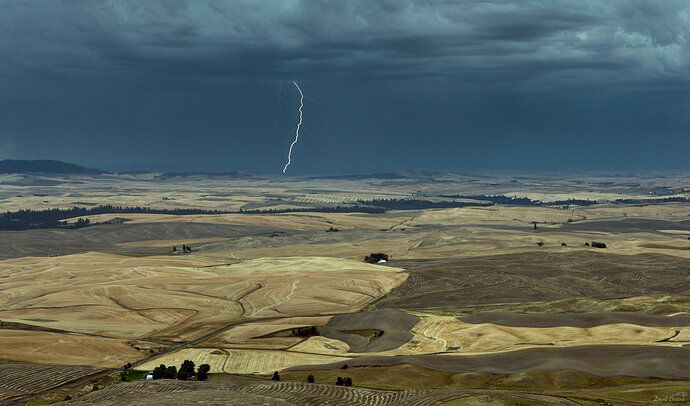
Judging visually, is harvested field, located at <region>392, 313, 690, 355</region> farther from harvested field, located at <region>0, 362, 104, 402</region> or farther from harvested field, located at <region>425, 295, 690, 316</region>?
harvested field, located at <region>0, 362, 104, 402</region>

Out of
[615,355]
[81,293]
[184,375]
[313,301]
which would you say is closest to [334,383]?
[184,375]

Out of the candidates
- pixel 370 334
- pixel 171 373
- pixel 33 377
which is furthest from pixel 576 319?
pixel 33 377

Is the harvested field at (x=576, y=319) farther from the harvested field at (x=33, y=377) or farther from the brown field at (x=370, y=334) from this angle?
the harvested field at (x=33, y=377)

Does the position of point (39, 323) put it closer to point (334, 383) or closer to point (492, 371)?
point (334, 383)

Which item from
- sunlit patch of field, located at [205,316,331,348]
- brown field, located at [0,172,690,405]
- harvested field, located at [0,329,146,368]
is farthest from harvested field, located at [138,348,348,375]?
harvested field, located at [0,329,146,368]

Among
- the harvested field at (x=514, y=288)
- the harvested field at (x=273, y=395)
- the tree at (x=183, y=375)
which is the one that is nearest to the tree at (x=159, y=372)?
the tree at (x=183, y=375)

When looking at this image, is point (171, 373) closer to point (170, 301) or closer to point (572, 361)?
point (572, 361)

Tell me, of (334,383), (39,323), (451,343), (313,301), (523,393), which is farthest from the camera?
(313,301)
